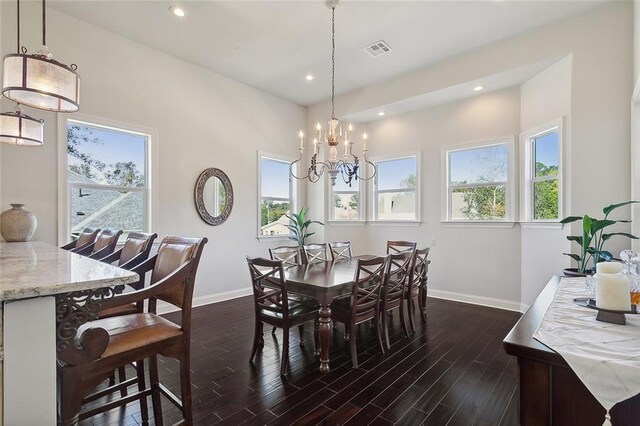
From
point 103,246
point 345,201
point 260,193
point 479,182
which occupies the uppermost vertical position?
point 479,182

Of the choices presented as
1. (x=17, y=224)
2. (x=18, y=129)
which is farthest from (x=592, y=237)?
(x=17, y=224)

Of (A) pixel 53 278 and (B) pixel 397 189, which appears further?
(B) pixel 397 189

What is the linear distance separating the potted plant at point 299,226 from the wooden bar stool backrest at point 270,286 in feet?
9.65

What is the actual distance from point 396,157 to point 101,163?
4599mm

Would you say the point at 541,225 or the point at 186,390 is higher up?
the point at 541,225

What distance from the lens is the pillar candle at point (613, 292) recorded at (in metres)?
1.22

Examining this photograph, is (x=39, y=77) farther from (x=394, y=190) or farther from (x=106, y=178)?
(x=394, y=190)

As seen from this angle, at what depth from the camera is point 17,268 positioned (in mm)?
1408

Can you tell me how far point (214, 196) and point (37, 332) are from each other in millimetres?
4023

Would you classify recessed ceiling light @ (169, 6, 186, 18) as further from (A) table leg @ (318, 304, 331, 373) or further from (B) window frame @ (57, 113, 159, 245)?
(A) table leg @ (318, 304, 331, 373)

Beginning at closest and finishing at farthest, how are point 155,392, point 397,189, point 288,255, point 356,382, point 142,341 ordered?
point 142,341 → point 155,392 → point 356,382 → point 288,255 → point 397,189

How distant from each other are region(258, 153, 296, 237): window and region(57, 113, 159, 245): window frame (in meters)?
1.81

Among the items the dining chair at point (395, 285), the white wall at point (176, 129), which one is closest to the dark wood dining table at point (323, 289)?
the dining chair at point (395, 285)

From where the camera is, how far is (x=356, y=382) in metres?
2.51
